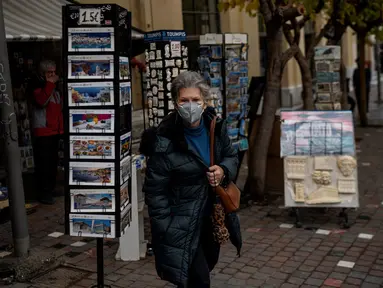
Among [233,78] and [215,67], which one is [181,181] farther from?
[233,78]

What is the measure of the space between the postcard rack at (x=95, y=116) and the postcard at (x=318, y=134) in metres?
3.13

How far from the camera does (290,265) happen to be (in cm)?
604

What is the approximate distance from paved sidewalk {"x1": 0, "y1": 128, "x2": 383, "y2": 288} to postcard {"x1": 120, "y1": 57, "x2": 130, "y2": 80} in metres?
1.92

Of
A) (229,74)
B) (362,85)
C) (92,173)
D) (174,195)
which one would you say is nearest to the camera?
(174,195)

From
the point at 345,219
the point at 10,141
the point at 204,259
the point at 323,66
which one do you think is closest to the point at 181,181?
the point at 204,259

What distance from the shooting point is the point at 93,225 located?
4.80 m

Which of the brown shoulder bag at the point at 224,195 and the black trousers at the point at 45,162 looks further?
the black trousers at the point at 45,162

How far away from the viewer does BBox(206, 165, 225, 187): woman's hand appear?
4129mm

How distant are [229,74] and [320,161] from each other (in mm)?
1752

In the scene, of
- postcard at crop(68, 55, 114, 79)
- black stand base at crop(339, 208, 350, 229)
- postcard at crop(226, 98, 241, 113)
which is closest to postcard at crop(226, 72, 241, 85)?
postcard at crop(226, 98, 241, 113)

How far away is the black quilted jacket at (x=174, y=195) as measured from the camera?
4.16 meters

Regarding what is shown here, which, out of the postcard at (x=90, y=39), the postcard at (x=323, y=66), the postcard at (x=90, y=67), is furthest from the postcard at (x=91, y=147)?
the postcard at (x=323, y=66)

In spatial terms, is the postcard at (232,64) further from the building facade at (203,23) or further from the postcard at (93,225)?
the postcard at (93,225)

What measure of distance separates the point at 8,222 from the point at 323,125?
405cm
